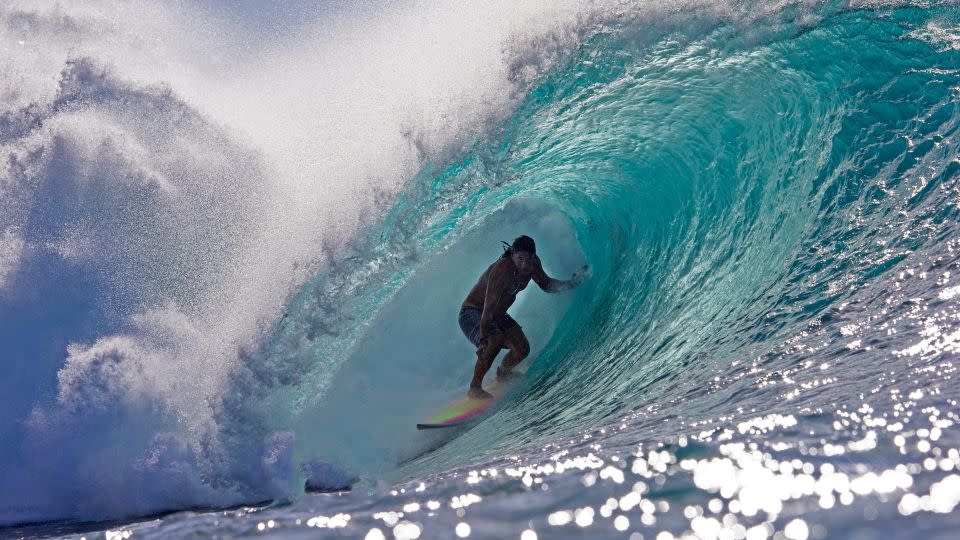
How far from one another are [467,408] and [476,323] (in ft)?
2.51

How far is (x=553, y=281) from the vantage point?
22.9 feet

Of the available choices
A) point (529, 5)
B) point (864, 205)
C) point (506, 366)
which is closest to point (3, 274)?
point (506, 366)

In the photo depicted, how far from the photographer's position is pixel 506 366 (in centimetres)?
669

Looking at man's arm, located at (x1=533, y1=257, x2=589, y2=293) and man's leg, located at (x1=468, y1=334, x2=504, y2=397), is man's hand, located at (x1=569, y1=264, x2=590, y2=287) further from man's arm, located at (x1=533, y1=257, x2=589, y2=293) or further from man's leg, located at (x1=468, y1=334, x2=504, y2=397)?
man's leg, located at (x1=468, y1=334, x2=504, y2=397)

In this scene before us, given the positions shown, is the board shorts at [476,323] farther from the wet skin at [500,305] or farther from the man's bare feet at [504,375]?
the man's bare feet at [504,375]

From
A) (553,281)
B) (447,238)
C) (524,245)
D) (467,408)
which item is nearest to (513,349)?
(467,408)

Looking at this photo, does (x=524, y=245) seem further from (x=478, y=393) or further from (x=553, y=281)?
(x=478, y=393)

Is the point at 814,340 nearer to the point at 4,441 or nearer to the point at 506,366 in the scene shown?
the point at 506,366

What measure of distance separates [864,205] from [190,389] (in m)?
5.75

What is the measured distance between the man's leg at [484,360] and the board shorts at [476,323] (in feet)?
0.24

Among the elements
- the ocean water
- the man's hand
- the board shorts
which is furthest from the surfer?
the man's hand

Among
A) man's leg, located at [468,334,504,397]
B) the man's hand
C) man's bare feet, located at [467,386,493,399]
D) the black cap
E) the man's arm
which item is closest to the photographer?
the black cap

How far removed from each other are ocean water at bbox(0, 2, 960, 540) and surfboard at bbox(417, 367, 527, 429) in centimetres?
15

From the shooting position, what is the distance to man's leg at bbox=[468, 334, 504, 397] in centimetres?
645
